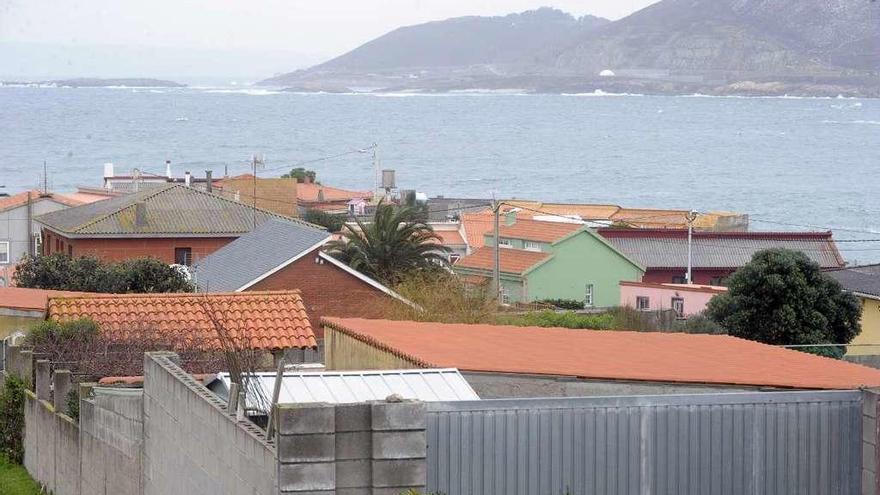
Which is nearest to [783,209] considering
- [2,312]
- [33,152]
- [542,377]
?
[33,152]

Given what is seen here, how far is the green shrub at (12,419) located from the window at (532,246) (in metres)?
36.7

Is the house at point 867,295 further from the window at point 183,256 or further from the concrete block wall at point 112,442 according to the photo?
the concrete block wall at point 112,442

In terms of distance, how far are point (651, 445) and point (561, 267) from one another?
45.6m

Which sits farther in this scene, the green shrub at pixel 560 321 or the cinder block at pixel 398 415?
the green shrub at pixel 560 321

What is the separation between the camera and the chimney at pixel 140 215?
49.1 m

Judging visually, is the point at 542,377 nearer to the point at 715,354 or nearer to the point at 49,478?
the point at 715,354

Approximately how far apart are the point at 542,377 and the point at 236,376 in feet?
8.62

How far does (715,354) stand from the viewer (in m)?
16.2

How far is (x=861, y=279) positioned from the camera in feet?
144

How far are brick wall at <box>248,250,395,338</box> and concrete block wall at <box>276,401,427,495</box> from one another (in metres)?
25.0

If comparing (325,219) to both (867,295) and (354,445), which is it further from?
(354,445)

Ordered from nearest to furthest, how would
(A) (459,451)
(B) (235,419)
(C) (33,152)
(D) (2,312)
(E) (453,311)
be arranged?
(A) (459,451) → (B) (235,419) → (D) (2,312) → (E) (453,311) → (C) (33,152)

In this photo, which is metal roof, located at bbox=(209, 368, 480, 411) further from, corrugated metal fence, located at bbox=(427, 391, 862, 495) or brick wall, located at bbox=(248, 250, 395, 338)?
brick wall, located at bbox=(248, 250, 395, 338)

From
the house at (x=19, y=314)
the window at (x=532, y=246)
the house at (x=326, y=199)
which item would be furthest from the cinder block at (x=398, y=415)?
the house at (x=326, y=199)
